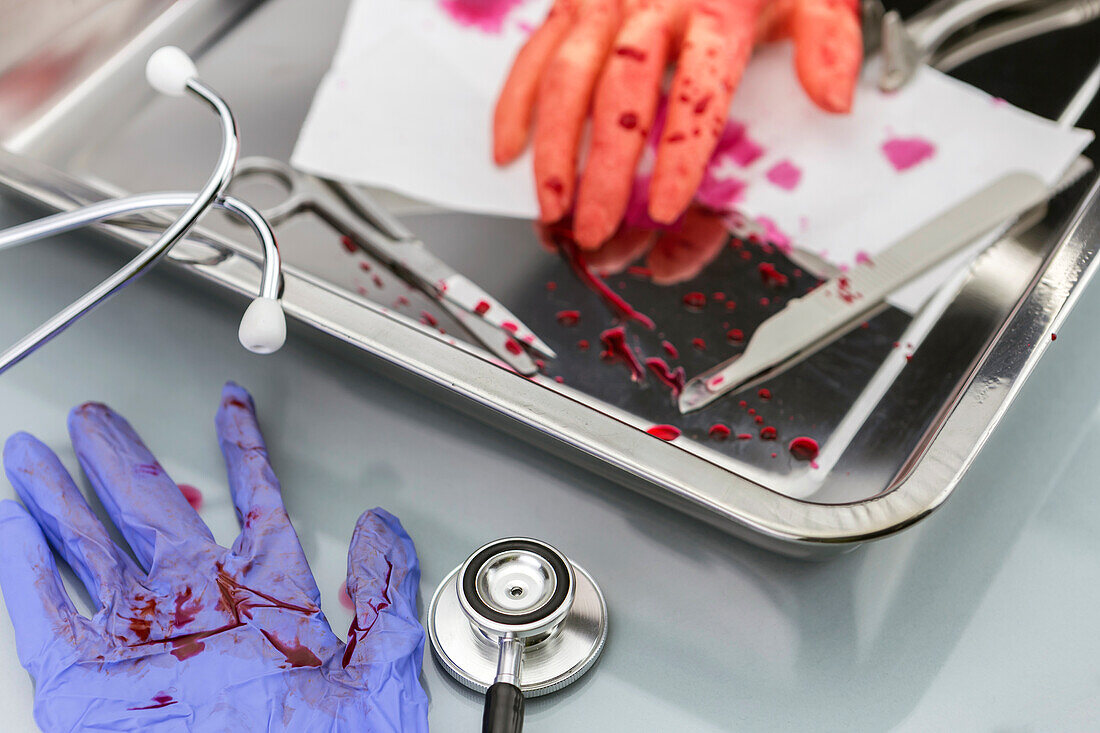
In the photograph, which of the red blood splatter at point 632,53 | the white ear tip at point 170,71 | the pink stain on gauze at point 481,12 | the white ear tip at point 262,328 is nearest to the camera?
the white ear tip at point 262,328

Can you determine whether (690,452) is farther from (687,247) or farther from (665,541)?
(687,247)

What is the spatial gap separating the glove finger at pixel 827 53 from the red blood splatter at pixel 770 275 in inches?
7.3

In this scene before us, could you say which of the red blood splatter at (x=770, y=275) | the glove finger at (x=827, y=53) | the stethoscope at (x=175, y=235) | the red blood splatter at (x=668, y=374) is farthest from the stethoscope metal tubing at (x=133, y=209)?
the glove finger at (x=827, y=53)

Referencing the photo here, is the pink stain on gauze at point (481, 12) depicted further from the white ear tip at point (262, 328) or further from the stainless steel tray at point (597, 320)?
the white ear tip at point (262, 328)

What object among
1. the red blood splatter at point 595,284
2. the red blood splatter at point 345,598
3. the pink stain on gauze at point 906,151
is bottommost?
the red blood splatter at point 345,598

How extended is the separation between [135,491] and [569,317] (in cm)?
36

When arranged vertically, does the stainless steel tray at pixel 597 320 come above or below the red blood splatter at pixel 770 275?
below

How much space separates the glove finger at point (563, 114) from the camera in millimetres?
864

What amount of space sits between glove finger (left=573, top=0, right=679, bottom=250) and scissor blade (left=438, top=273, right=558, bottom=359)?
101 mm

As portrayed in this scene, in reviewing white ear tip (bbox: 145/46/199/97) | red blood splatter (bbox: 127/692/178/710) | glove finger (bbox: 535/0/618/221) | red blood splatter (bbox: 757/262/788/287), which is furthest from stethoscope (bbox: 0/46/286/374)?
red blood splatter (bbox: 757/262/788/287)

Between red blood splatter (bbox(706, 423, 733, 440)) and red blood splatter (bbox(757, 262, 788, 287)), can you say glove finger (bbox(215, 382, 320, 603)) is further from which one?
red blood splatter (bbox(757, 262, 788, 287))

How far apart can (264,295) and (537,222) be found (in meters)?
0.37

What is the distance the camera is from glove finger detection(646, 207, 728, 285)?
2.82 ft

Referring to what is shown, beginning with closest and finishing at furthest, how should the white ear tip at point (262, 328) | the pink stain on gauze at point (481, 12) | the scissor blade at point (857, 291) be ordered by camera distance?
the white ear tip at point (262, 328)
the scissor blade at point (857, 291)
the pink stain on gauze at point (481, 12)
